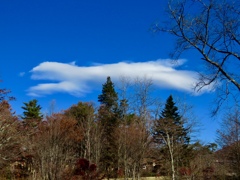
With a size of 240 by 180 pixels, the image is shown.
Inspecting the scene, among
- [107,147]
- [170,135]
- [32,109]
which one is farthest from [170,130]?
[32,109]

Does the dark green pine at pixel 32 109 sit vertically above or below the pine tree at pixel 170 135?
above

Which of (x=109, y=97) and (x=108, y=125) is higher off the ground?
(x=109, y=97)

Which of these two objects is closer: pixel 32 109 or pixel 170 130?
pixel 170 130

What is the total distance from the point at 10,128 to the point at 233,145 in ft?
48.2

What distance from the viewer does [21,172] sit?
79.0ft

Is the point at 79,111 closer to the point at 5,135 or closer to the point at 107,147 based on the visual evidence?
the point at 107,147

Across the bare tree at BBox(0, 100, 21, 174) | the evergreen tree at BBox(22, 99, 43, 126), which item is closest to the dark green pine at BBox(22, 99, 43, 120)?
the evergreen tree at BBox(22, 99, 43, 126)

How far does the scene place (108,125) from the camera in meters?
34.2

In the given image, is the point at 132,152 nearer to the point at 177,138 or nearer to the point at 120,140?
the point at 120,140

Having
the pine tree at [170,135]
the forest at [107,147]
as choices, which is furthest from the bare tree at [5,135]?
the pine tree at [170,135]

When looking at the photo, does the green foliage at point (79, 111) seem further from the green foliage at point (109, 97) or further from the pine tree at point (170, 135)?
the pine tree at point (170, 135)

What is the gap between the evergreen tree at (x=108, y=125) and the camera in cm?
→ 3003

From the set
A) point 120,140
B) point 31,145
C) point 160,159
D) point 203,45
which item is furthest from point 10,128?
point 160,159

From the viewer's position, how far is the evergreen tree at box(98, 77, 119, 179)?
30.0 meters
